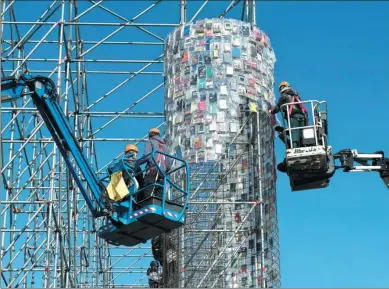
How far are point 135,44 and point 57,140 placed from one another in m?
8.39

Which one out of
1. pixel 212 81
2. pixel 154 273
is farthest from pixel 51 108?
pixel 154 273

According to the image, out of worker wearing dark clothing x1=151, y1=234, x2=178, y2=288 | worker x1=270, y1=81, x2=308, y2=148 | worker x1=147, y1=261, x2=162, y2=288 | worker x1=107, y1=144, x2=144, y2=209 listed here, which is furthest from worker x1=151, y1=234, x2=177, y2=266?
worker x1=270, y1=81, x2=308, y2=148

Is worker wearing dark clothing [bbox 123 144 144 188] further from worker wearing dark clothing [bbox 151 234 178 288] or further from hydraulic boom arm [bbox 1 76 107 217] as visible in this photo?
worker wearing dark clothing [bbox 151 234 178 288]

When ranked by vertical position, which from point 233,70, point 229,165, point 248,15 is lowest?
point 229,165

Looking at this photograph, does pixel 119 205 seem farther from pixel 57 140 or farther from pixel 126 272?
pixel 126 272

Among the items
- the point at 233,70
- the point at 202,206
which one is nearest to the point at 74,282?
the point at 202,206

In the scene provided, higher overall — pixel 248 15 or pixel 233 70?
pixel 248 15

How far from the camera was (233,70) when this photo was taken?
1934 centimetres

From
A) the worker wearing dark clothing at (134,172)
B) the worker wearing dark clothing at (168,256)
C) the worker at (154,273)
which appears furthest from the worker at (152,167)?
the worker at (154,273)

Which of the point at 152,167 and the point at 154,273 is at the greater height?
the point at 152,167

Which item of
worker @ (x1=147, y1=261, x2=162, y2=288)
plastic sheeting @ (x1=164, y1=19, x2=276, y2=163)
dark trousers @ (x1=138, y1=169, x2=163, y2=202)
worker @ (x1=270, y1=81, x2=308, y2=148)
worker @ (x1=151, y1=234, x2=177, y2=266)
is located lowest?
worker @ (x1=147, y1=261, x2=162, y2=288)

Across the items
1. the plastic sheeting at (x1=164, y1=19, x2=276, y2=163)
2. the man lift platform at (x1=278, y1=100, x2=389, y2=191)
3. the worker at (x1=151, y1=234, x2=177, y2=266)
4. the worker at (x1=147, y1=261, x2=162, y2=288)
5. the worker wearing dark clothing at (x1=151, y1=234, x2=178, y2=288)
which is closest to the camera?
the man lift platform at (x1=278, y1=100, x2=389, y2=191)

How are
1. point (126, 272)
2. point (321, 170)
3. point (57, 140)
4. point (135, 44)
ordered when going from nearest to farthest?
point (321, 170)
point (57, 140)
point (135, 44)
point (126, 272)

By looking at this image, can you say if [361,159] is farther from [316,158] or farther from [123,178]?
[123,178]
